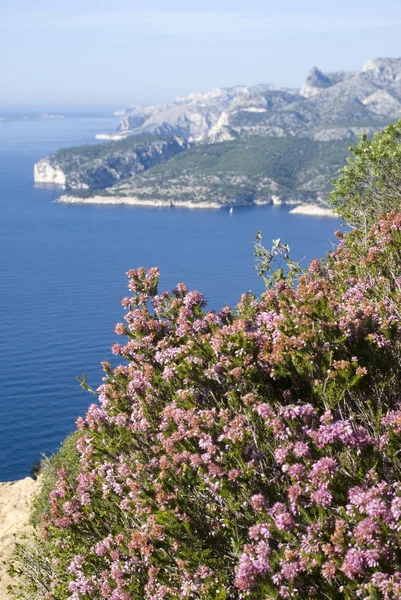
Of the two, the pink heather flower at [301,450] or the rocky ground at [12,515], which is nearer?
the pink heather flower at [301,450]

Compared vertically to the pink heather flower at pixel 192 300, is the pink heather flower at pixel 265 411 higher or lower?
lower

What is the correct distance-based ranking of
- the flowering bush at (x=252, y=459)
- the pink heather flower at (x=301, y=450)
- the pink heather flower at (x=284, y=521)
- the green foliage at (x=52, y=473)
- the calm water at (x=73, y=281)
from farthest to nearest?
the calm water at (x=73, y=281), the green foliage at (x=52, y=473), the pink heather flower at (x=301, y=450), the pink heather flower at (x=284, y=521), the flowering bush at (x=252, y=459)

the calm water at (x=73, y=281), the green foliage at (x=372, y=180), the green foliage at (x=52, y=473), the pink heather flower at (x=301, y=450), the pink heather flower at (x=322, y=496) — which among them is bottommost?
the calm water at (x=73, y=281)

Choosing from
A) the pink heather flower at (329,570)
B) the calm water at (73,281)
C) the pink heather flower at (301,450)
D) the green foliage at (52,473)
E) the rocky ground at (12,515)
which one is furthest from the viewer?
the calm water at (73,281)

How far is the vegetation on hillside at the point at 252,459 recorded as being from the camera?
546cm

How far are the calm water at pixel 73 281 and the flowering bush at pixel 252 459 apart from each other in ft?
168

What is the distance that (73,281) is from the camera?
11919 centimetres

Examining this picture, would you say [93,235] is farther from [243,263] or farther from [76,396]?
[76,396]

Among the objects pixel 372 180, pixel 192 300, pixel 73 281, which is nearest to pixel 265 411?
pixel 192 300

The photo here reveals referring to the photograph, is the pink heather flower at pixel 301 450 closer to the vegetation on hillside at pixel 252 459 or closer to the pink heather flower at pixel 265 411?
the vegetation on hillside at pixel 252 459

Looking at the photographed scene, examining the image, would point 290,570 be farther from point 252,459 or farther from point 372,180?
point 372,180

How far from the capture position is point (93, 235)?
536 feet

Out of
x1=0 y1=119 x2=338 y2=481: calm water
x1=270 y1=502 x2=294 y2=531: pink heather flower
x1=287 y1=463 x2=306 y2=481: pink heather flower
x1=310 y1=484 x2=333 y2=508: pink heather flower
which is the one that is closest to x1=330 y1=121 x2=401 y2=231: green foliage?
x1=287 y1=463 x2=306 y2=481: pink heather flower

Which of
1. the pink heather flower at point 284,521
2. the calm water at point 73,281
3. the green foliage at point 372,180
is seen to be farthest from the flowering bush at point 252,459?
the calm water at point 73,281
